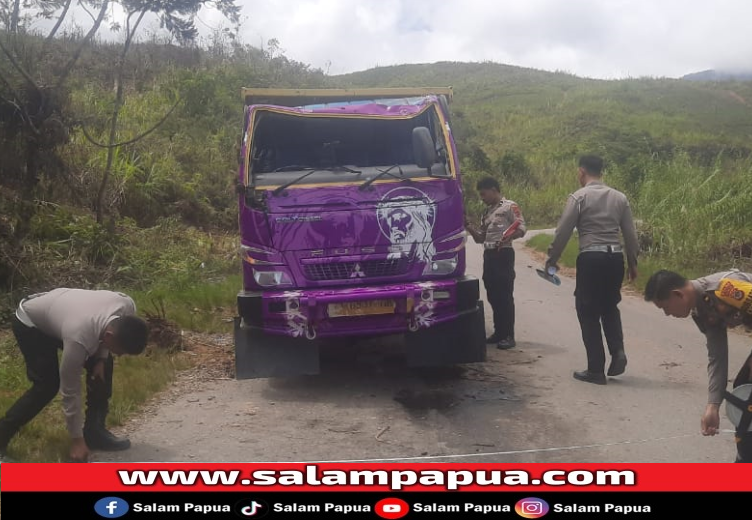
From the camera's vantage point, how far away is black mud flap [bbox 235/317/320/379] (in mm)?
6102

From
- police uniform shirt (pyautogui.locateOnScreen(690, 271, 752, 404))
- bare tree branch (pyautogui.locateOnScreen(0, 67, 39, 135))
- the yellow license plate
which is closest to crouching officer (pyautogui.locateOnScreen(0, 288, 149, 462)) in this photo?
the yellow license plate

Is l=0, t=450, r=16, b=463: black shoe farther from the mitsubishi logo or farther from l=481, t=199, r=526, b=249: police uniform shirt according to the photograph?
l=481, t=199, r=526, b=249: police uniform shirt

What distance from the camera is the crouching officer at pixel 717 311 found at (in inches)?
134

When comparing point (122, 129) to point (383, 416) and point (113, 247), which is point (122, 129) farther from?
point (383, 416)

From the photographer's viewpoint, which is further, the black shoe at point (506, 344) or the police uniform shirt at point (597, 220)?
the black shoe at point (506, 344)

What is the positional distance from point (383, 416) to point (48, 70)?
7720mm

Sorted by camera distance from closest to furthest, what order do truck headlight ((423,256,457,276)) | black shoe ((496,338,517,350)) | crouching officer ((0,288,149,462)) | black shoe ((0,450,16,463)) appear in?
crouching officer ((0,288,149,462))
black shoe ((0,450,16,463))
truck headlight ((423,256,457,276))
black shoe ((496,338,517,350))

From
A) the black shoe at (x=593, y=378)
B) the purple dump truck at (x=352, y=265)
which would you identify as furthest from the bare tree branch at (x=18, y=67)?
the black shoe at (x=593, y=378)

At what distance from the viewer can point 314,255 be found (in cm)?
600
